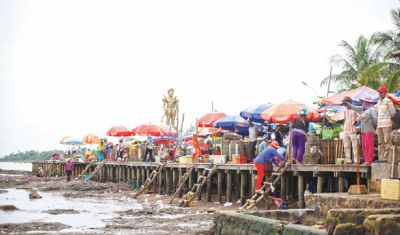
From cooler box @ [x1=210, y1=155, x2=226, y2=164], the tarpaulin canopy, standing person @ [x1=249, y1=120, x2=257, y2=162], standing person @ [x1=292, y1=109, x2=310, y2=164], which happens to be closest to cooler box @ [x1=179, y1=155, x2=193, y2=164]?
Answer: cooler box @ [x1=210, y1=155, x2=226, y2=164]

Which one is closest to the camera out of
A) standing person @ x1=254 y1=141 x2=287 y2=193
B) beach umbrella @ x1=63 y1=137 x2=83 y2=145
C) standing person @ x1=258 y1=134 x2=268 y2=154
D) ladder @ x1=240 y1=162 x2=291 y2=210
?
ladder @ x1=240 y1=162 x2=291 y2=210

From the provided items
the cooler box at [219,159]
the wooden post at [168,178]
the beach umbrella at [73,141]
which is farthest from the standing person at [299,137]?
the beach umbrella at [73,141]

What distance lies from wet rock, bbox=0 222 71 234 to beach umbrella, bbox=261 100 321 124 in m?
7.60

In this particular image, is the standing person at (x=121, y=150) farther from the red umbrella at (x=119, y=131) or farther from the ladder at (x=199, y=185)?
the ladder at (x=199, y=185)

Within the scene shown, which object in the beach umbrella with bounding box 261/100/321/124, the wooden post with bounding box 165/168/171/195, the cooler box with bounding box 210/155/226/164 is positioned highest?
the beach umbrella with bounding box 261/100/321/124

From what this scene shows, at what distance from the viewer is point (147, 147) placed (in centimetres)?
2930

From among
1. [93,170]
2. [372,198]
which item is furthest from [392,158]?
[93,170]

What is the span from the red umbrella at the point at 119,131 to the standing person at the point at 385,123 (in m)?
23.3

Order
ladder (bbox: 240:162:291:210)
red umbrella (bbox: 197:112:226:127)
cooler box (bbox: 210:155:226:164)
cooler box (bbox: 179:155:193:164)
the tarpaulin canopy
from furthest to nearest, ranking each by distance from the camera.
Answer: red umbrella (bbox: 197:112:226:127) → cooler box (bbox: 179:155:193:164) → cooler box (bbox: 210:155:226:164) → the tarpaulin canopy → ladder (bbox: 240:162:291:210)

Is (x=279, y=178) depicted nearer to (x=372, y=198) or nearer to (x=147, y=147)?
(x=372, y=198)

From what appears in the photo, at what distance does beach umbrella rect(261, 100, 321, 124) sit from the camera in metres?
17.9

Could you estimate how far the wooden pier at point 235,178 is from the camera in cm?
1476

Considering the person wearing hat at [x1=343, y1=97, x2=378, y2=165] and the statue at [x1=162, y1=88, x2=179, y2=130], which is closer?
the person wearing hat at [x1=343, y1=97, x2=378, y2=165]

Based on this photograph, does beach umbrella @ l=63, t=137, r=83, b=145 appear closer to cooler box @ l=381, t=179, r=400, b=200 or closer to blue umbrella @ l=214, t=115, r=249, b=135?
blue umbrella @ l=214, t=115, r=249, b=135
